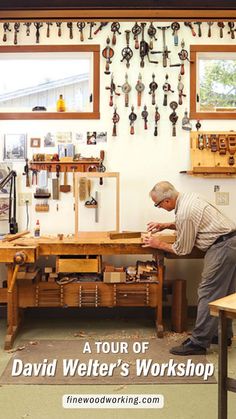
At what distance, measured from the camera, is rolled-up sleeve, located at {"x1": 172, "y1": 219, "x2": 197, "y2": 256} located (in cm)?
375

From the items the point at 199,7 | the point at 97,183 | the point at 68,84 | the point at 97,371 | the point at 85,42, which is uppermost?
the point at 85,42

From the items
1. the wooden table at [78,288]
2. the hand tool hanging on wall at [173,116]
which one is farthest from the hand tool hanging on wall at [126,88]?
the wooden table at [78,288]

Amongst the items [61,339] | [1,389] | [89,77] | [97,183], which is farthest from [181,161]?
[1,389]

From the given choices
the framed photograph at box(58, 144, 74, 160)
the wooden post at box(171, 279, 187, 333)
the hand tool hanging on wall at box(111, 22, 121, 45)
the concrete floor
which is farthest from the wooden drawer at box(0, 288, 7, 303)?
the hand tool hanging on wall at box(111, 22, 121, 45)

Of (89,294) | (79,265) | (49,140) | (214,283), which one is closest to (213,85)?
(49,140)

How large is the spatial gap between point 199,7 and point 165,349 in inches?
120

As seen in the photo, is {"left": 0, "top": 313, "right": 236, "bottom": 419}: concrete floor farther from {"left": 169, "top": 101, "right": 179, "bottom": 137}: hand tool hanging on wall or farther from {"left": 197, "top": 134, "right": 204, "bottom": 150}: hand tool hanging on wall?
{"left": 169, "top": 101, "right": 179, "bottom": 137}: hand tool hanging on wall

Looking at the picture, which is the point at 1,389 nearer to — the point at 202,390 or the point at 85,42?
the point at 202,390

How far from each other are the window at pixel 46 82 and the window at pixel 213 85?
1.08 m

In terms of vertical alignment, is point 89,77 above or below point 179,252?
above

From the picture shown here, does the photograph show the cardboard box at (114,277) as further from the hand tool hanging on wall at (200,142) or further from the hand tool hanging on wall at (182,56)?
the hand tool hanging on wall at (182,56)

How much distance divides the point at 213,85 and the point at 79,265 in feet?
7.96

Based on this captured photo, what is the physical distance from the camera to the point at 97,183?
16.0ft

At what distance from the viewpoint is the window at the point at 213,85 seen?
4855mm
